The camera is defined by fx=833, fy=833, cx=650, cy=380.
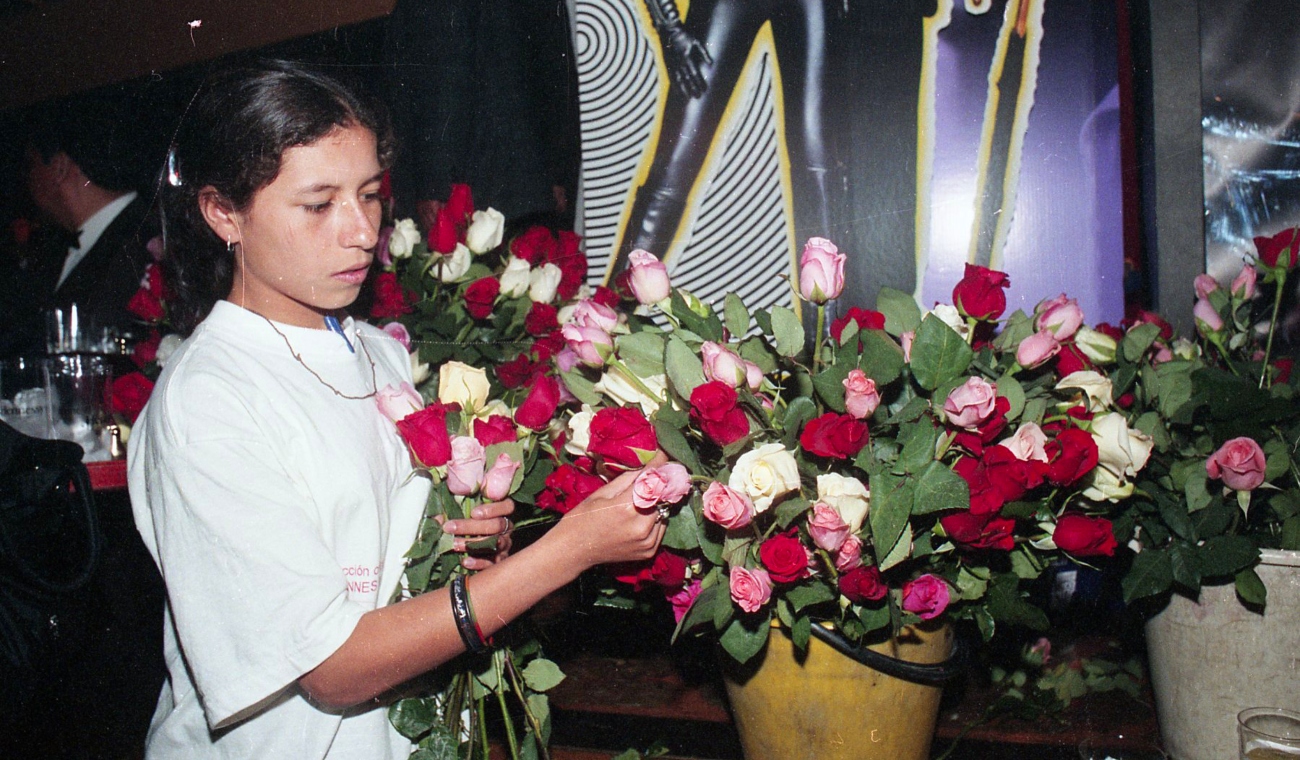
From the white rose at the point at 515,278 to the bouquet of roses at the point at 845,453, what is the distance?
50cm

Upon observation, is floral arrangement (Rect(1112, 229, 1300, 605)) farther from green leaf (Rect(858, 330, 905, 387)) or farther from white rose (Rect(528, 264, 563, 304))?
white rose (Rect(528, 264, 563, 304))

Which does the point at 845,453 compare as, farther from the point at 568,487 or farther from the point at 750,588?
the point at 568,487

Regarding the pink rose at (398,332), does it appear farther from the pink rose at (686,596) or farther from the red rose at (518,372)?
the pink rose at (686,596)

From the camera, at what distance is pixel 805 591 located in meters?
0.92

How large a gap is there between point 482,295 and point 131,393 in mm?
718

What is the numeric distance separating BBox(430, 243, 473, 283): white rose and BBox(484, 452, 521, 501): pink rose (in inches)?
25.1

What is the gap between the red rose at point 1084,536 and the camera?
93cm

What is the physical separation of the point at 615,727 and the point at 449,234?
0.91 meters

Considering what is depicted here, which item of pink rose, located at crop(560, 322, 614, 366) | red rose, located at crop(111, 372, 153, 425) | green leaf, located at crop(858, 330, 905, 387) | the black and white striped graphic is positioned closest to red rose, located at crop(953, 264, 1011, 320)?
green leaf, located at crop(858, 330, 905, 387)

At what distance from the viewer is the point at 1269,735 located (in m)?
0.81

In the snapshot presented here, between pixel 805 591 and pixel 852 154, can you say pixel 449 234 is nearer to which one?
pixel 852 154

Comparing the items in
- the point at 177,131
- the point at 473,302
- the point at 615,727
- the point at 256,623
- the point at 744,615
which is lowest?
the point at 615,727

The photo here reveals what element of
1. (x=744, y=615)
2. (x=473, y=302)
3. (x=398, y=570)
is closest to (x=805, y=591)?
(x=744, y=615)

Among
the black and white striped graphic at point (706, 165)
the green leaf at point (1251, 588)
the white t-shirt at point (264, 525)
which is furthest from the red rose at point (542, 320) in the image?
the green leaf at point (1251, 588)
